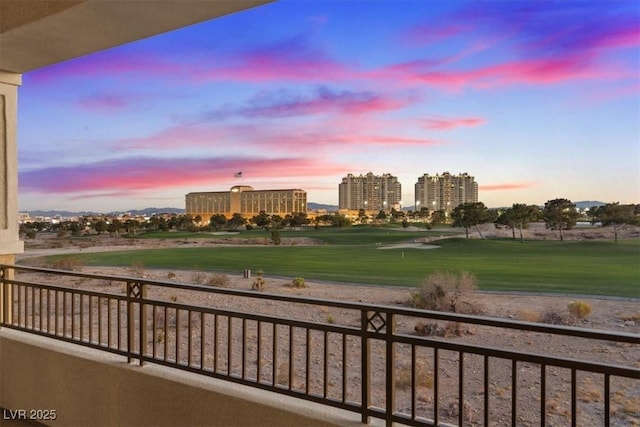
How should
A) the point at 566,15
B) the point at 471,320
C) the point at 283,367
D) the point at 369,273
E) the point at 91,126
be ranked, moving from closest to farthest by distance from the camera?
1. the point at 471,320
2. the point at 283,367
3. the point at 91,126
4. the point at 566,15
5. the point at 369,273

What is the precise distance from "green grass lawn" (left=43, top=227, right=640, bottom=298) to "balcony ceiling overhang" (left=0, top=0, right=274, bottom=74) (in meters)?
16.1

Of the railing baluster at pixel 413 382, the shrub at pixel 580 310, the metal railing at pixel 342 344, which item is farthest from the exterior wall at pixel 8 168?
the shrub at pixel 580 310

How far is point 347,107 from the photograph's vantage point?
766 inches

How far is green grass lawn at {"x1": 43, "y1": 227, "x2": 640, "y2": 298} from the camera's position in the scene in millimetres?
19250

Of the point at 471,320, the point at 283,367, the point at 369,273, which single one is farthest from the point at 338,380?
the point at 369,273

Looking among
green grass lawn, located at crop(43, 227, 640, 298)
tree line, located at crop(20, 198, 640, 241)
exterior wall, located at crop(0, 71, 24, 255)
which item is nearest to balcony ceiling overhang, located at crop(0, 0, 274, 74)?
exterior wall, located at crop(0, 71, 24, 255)

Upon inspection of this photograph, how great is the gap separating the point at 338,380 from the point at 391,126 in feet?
44.6

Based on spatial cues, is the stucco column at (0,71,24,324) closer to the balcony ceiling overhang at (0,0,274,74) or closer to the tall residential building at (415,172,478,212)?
the balcony ceiling overhang at (0,0,274,74)

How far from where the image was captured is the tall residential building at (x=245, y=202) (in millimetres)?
10078

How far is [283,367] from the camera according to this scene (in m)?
10.0

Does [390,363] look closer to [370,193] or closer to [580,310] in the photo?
[370,193]

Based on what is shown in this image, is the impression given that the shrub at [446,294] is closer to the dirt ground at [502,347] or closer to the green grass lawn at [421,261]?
the dirt ground at [502,347]

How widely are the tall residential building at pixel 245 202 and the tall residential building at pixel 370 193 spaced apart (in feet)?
3.27

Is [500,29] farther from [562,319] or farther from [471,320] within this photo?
[471,320]
